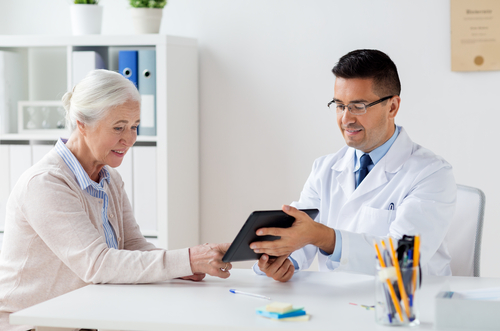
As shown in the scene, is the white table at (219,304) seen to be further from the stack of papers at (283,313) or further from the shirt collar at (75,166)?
the shirt collar at (75,166)

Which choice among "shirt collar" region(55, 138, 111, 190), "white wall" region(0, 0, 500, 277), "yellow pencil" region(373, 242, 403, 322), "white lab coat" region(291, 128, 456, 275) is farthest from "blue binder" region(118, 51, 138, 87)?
"yellow pencil" region(373, 242, 403, 322)

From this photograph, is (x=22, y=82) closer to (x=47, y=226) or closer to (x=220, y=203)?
(x=220, y=203)

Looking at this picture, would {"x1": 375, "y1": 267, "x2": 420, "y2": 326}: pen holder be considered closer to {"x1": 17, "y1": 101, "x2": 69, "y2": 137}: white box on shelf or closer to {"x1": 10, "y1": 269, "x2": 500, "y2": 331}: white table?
{"x1": 10, "y1": 269, "x2": 500, "y2": 331}: white table

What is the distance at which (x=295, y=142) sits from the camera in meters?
2.75

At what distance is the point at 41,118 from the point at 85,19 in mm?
541

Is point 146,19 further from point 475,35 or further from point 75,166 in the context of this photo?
point 475,35

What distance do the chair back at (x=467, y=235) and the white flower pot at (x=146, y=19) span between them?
161 centimetres

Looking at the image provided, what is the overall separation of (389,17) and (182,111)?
3.56ft

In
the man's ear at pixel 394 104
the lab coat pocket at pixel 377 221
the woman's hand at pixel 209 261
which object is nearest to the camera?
the woman's hand at pixel 209 261

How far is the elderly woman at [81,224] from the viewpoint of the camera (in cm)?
142

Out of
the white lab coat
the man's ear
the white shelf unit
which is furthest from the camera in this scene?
the white shelf unit

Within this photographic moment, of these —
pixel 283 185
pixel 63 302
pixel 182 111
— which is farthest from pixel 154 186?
pixel 63 302

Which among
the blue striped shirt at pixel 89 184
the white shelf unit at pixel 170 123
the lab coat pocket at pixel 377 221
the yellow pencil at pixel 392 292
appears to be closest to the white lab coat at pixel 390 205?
the lab coat pocket at pixel 377 221

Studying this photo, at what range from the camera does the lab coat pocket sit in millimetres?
1721
